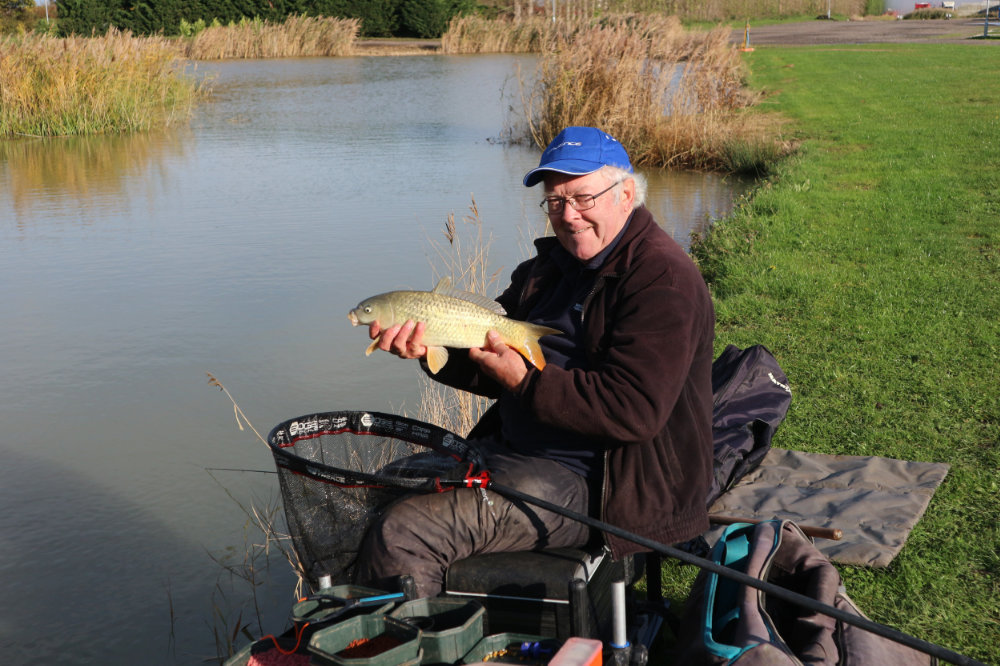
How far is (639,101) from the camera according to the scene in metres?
12.7

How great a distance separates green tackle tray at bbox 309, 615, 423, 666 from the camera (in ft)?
6.45

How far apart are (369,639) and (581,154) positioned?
1.39 m

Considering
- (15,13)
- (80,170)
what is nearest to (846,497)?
(80,170)

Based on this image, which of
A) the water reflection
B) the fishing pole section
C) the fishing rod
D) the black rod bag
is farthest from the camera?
the water reflection

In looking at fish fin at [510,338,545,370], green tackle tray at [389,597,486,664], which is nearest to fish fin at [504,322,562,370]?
fish fin at [510,338,545,370]

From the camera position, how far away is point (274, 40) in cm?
3544

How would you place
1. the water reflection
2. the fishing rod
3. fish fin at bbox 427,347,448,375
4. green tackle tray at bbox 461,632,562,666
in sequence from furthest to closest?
1. the water reflection
2. fish fin at bbox 427,347,448,375
3. green tackle tray at bbox 461,632,562,666
4. the fishing rod

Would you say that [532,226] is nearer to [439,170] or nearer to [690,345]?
[439,170]

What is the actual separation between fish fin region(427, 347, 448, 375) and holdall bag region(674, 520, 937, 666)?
0.91 meters

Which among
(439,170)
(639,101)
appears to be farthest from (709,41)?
(439,170)

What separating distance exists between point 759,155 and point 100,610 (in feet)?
34.0

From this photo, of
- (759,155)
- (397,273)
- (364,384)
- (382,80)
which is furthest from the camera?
(382,80)

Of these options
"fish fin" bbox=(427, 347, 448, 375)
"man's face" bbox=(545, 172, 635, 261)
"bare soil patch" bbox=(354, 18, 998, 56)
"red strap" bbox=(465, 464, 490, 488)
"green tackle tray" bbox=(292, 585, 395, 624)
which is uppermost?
"bare soil patch" bbox=(354, 18, 998, 56)

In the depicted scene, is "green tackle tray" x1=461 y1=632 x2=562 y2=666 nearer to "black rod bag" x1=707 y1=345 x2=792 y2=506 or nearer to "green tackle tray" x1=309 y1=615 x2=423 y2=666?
"green tackle tray" x1=309 y1=615 x2=423 y2=666
